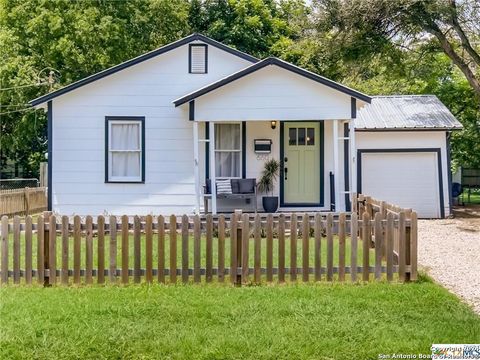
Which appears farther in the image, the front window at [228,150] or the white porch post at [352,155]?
the front window at [228,150]

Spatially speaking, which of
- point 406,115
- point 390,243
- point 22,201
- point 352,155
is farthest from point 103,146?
point 406,115

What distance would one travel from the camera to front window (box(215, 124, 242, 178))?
1477cm

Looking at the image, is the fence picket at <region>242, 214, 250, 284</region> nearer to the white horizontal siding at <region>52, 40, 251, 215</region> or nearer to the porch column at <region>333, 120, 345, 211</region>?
the porch column at <region>333, 120, 345, 211</region>

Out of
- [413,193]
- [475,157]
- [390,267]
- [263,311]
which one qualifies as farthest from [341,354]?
[475,157]

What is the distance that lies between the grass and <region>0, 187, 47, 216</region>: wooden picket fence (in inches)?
417

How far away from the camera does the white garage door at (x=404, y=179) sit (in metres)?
17.1

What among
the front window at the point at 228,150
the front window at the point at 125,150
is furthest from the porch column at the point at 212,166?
the front window at the point at 125,150

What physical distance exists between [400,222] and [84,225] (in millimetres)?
4416

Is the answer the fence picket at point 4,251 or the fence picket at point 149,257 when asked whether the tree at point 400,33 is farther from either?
the fence picket at point 4,251

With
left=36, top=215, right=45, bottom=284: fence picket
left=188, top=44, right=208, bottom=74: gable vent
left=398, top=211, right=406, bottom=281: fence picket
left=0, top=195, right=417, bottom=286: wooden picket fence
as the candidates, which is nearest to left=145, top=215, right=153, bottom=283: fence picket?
left=0, top=195, right=417, bottom=286: wooden picket fence

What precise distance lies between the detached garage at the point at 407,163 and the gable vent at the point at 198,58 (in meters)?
5.44

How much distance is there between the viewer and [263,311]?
5555 mm

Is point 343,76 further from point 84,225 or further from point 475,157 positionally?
point 84,225

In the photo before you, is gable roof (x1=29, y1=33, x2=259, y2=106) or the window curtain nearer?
gable roof (x1=29, y1=33, x2=259, y2=106)
